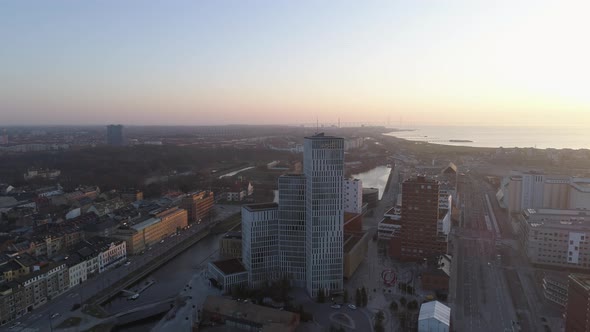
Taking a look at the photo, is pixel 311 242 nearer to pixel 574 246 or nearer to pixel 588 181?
pixel 574 246

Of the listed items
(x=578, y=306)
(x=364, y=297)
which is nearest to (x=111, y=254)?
(x=364, y=297)

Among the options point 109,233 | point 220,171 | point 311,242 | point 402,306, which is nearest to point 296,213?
point 311,242

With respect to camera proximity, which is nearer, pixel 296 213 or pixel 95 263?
pixel 296 213

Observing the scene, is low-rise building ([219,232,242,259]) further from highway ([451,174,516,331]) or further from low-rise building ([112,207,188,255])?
highway ([451,174,516,331])

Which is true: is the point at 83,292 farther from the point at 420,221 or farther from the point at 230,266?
the point at 420,221

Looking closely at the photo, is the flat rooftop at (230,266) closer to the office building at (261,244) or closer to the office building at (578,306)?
the office building at (261,244)
